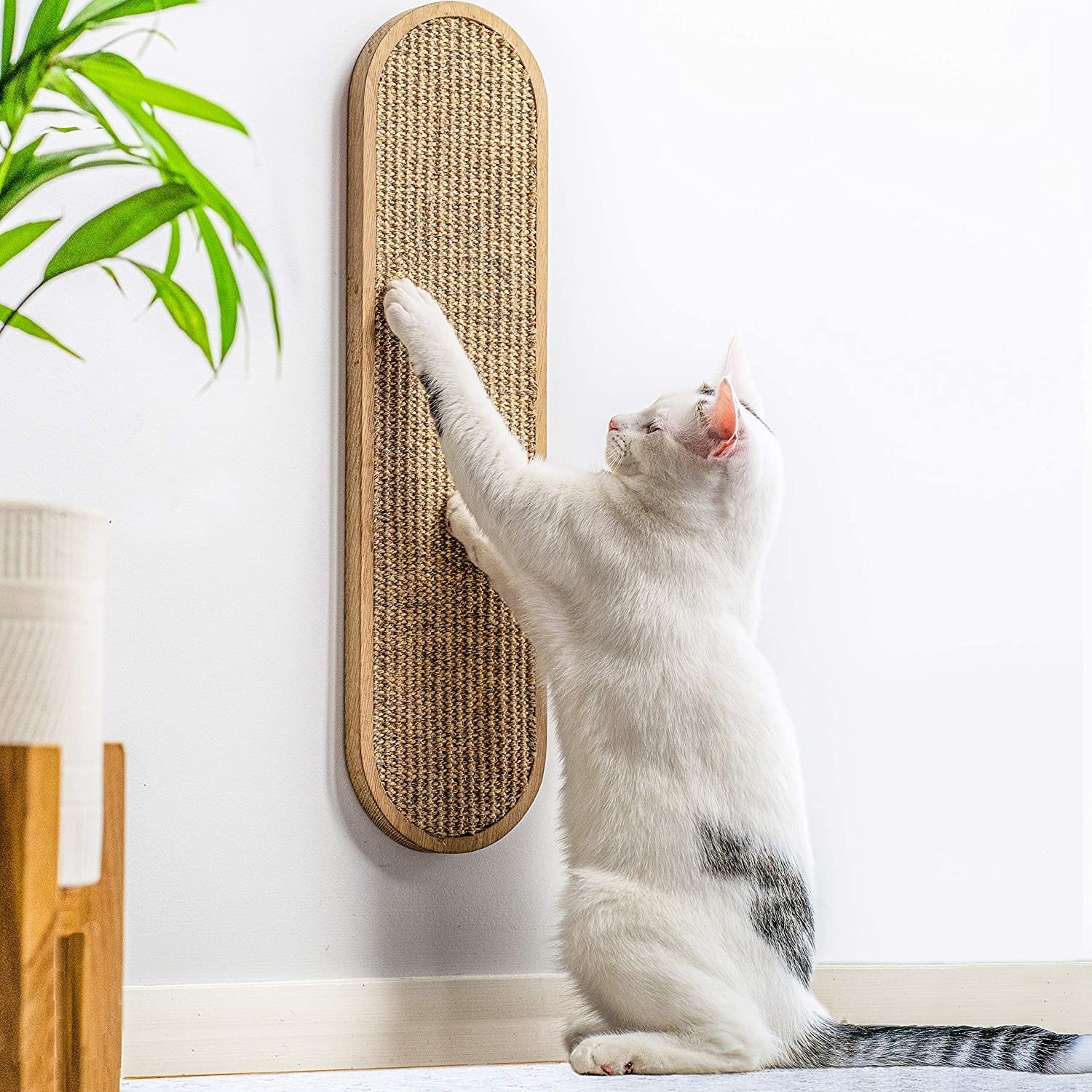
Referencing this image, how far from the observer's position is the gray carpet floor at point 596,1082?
109 cm

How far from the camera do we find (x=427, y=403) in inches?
53.4

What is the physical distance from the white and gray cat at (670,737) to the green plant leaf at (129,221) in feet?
1.70

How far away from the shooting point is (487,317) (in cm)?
141

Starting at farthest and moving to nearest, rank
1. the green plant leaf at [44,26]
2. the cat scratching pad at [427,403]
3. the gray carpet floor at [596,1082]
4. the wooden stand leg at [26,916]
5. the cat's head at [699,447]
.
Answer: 1. the cat scratching pad at [427,403]
2. the cat's head at [699,447]
3. the gray carpet floor at [596,1082]
4. the green plant leaf at [44,26]
5. the wooden stand leg at [26,916]

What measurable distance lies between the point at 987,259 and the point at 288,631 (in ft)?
3.17

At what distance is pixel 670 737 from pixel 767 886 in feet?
0.51

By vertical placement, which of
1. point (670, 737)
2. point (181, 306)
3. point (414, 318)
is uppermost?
point (414, 318)

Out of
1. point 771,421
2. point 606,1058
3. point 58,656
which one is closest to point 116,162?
point 58,656

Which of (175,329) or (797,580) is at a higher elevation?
(175,329)

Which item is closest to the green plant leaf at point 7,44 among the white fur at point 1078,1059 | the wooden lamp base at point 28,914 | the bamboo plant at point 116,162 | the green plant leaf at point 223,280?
the bamboo plant at point 116,162

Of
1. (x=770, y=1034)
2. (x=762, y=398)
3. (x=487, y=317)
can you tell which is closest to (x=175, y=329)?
(x=487, y=317)

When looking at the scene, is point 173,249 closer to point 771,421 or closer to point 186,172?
point 186,172

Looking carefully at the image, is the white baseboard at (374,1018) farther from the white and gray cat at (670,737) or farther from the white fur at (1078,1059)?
the white fur at (1078,1059)

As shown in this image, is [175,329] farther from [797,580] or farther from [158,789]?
[797,580]
